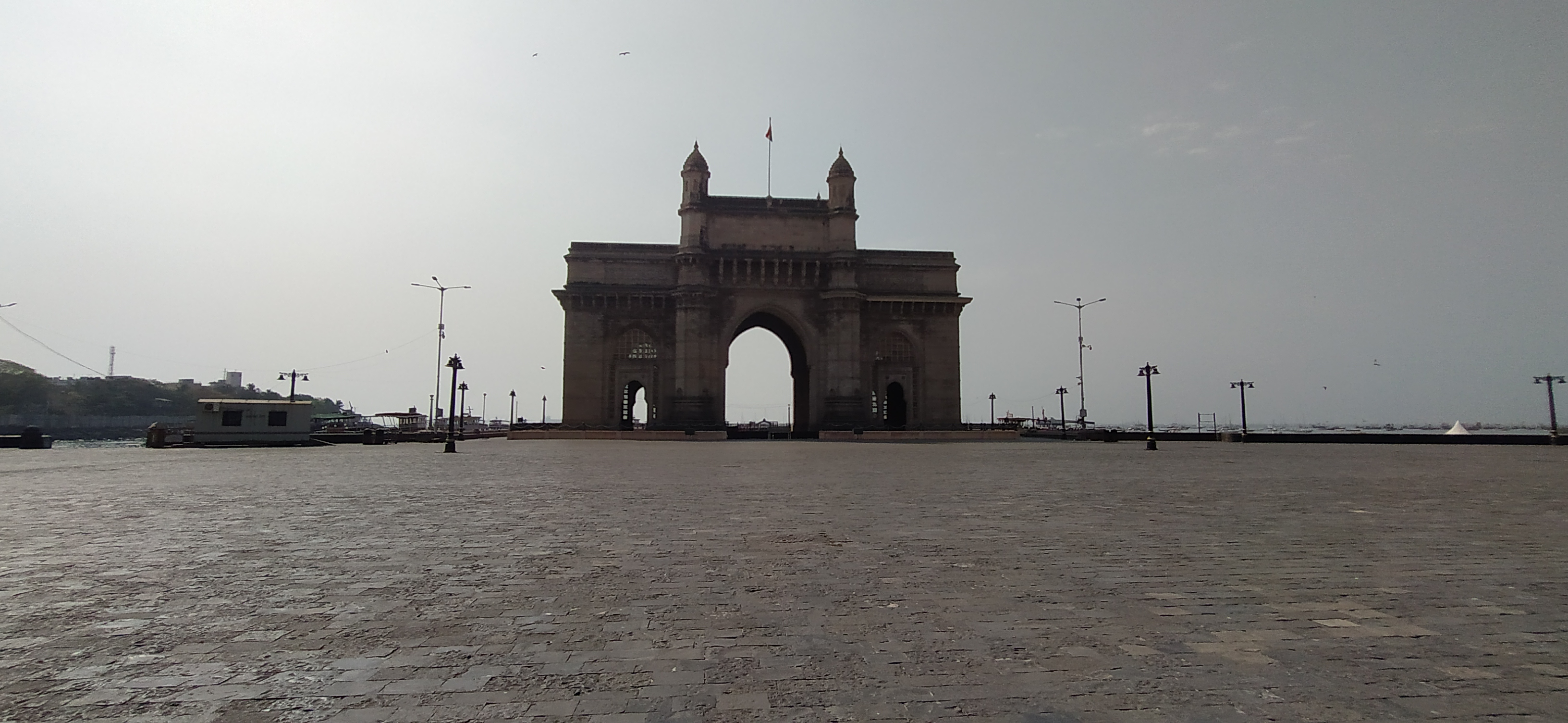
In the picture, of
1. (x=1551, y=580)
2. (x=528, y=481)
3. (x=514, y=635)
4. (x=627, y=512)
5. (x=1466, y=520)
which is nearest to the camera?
(x=514, y=635)

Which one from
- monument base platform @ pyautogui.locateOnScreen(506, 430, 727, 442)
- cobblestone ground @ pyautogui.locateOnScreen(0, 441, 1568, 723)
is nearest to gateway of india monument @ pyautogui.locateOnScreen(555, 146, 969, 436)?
monument base platform @ pyautogui.locateOnScreen(506, 430, 727, 442)

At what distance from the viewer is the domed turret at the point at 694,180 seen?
158 feet

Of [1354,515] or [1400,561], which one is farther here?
[1354,515]

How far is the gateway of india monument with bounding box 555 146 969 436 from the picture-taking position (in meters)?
47.1

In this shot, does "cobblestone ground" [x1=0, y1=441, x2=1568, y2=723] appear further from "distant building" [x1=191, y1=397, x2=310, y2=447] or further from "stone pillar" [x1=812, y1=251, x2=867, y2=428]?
"stone pillar" [x1=812, y1=251, x2=867, y2=428]

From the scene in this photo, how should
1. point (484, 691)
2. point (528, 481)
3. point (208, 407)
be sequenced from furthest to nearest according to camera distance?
point (208, 407)
point (528, 481)
point (484, 691)

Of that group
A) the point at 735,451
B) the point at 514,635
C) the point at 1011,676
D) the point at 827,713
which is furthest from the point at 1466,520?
the point at 735,451

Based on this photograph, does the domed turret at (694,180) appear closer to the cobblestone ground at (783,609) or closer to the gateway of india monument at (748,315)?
the gateway of india monument at (748,315)

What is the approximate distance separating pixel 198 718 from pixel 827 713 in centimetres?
263

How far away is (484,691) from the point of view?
11.9 ft

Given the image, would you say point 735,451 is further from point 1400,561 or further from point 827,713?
point 827,713

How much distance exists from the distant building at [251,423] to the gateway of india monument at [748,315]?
15668mm

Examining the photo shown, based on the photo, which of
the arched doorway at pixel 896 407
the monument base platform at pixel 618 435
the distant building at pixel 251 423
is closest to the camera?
the distant building at pixel 251 423

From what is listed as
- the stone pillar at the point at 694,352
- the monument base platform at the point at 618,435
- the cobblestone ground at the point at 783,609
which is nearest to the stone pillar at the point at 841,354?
the stone pillar at the point at 694,352
